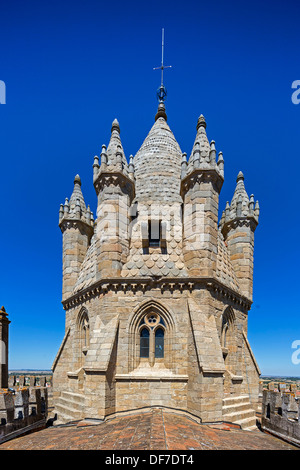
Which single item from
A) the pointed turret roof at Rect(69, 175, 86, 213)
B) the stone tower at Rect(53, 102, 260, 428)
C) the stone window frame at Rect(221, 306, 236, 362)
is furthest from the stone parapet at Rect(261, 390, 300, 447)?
the pointed turret roof at Rect(69, 175, 86, 213)

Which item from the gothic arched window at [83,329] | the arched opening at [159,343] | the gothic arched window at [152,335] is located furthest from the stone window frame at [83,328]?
the arched opening at [159,343]

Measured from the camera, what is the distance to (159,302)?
12680 millimetres

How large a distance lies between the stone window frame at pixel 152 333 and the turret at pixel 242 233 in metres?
6.22

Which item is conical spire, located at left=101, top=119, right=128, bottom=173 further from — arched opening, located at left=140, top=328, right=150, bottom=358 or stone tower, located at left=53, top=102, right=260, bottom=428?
arched opening, located at left=140, top=328, right=150, bottom=358

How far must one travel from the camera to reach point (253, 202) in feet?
59.5

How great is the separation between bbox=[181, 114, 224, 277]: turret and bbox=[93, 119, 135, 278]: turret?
9.78 ft

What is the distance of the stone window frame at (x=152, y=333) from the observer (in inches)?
486

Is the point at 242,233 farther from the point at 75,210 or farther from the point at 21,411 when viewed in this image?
the point at 21,411

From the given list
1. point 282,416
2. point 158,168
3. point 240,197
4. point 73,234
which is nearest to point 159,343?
point 282,416

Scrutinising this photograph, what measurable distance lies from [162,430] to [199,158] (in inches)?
448

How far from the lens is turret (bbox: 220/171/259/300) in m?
17.0

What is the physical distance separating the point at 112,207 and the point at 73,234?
5.32 meters

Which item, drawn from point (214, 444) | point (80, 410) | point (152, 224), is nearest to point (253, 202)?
point (152, 224)
